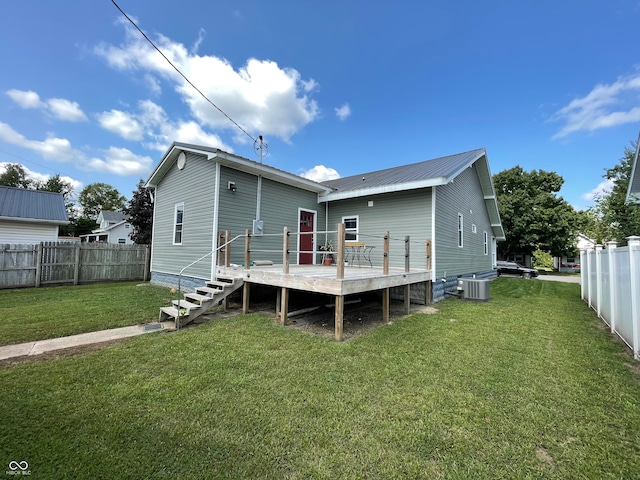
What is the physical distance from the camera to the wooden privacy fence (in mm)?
9535

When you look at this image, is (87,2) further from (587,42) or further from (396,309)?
(587,42)

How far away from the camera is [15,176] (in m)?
34.0

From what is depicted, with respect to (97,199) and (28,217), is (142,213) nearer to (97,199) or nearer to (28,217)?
(28,217)

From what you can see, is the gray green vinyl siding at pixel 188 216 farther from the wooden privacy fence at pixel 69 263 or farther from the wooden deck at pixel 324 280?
the wooden privacy fence at pixel 69 263

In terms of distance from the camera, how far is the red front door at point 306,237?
32.5 ft

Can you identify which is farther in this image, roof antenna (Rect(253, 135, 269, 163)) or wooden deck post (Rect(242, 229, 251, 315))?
roof antenna (Rect(253, 135, 269, 163))

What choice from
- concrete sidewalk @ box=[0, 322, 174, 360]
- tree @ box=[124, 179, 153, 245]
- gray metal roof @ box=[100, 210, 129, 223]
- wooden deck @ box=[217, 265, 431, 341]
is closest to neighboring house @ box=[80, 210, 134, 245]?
gray metal roof @ box=[100, 210, 129, 223]

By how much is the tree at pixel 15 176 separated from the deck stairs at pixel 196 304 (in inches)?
1732

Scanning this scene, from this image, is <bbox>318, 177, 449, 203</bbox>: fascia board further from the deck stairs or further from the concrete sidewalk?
the concrete sidewalk

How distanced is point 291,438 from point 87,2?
372 inches

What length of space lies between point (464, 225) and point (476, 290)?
134 inches

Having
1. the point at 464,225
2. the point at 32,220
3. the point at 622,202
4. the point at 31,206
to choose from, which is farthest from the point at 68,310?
the point at 622,202

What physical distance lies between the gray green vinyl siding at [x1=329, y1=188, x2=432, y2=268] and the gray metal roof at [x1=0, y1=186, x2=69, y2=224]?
1459cm

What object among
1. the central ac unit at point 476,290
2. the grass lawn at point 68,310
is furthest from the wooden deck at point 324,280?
the central ac unit at point 476,290
